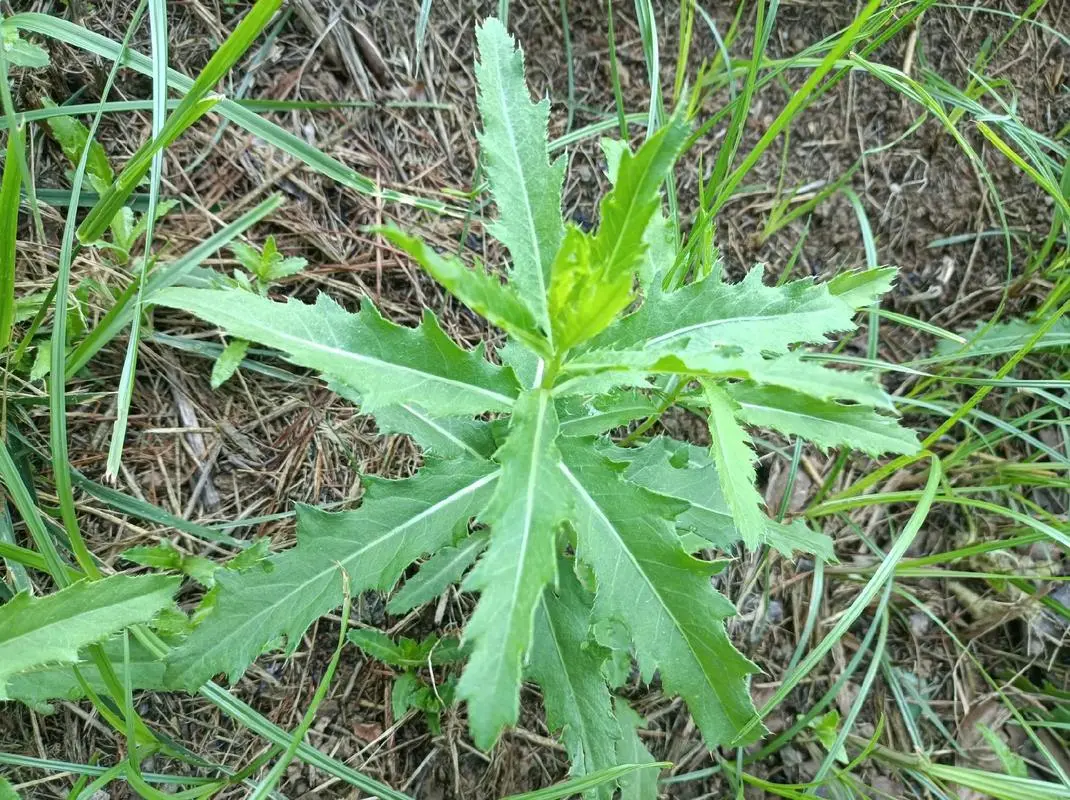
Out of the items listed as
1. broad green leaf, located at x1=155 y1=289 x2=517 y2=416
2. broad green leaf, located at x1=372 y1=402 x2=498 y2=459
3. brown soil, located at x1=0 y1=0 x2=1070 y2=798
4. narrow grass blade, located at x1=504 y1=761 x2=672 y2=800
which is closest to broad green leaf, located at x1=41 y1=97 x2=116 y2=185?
brown soil, located at x1=0 y1=0 x2=1070 y2=798

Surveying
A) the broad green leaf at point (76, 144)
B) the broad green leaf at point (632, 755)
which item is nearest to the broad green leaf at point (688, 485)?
the broad green leaf at point (632, 755)

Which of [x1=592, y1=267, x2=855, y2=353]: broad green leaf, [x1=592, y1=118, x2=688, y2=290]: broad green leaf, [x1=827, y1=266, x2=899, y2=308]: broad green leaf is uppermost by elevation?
[x1=592, y1=118, x2=688, y2=290]: broad green leaf

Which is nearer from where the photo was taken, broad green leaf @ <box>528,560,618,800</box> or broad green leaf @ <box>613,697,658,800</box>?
broad green leaf @ <box>528,560,618,800</box>

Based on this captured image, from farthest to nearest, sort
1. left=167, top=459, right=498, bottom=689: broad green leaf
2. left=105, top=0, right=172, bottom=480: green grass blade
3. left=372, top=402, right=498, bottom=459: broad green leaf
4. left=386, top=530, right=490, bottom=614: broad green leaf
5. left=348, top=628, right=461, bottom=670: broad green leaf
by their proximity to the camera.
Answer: left=348, top=628, right=461, bottom=670: broad green leaf
left=386, top=530, right=490, bottom=614: broad green leaf
left=372, top=402, right=498, bottom=459: broad green leaf
left=105, top=0, right=172, bottom=480: green grass blade
left=167, top=459, right=498, bottom=689: broad green leaf

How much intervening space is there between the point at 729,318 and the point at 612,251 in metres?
0.38

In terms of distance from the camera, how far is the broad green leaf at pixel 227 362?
2020mm

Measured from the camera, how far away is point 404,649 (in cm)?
197

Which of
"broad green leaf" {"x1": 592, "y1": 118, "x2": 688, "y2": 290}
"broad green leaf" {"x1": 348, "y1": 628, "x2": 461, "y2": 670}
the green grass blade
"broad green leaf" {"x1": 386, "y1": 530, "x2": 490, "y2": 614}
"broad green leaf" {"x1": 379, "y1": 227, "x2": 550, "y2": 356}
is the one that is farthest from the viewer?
"broad green leaf" {"x1": 348, "y1": 628, "x2": 461, "y2": 670}

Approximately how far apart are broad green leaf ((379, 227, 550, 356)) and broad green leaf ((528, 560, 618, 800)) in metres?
0.61

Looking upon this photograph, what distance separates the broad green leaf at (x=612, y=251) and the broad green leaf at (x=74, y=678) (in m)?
1.22

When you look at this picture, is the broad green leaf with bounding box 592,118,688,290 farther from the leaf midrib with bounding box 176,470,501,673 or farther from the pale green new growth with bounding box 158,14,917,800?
the leaf midrib with bounding box 176,470,501,673

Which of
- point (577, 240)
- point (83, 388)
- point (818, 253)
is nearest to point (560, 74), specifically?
point (818, 253)

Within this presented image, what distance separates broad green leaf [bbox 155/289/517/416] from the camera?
1.35 meters

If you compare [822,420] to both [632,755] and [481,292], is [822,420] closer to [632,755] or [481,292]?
[481,292]
